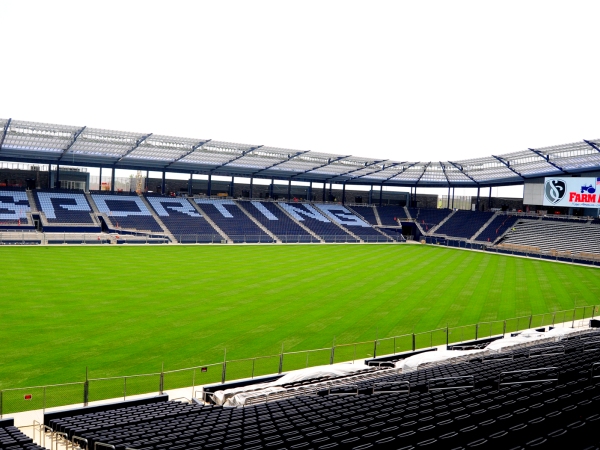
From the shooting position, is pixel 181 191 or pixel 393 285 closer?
pixel 393 285

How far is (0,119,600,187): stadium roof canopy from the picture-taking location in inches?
1937

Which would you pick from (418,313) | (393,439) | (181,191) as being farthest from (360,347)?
(181,191)

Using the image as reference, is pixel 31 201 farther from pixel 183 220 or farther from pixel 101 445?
pixel 101 445

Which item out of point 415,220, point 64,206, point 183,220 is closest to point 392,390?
point 183,220

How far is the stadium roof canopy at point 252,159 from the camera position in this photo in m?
49.2

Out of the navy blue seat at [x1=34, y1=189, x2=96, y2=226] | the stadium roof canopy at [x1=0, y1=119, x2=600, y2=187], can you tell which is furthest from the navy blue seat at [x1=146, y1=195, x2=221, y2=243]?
the navy blue seat at [x1=34, y1=189, x2=96, y2=226]

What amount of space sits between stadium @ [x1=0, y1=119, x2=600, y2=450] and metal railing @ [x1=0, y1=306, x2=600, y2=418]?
0.09m

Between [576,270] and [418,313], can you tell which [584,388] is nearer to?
[418,313]

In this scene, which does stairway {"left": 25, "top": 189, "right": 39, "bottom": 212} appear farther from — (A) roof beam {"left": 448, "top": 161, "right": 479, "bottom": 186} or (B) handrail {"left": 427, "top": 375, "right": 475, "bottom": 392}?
(B) handrail {"left": 427, "top": 375, "right": 475, "bottom": 392}

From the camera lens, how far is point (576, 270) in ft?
148

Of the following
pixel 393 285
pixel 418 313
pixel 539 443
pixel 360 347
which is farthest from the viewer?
pixel 393 285

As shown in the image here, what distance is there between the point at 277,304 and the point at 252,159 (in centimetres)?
4213

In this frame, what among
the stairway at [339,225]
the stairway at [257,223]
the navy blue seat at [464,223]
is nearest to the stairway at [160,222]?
the stairway at [257,223]

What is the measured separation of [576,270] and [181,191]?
55804 millimetres
